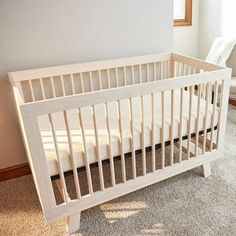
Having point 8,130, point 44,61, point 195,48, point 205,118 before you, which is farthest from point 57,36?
point 195,48

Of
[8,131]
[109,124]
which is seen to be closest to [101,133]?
[109,124]

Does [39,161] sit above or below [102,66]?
below

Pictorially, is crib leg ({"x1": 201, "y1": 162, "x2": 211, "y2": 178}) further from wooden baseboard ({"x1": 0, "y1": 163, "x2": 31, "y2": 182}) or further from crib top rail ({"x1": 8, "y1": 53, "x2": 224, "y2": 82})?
wooden baseboard ({"x1": 0, "y1": 163, "x2": 31, "y2": 182})

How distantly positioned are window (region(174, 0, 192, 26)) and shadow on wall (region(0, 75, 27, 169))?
7.32ft

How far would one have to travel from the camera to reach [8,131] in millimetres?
1664

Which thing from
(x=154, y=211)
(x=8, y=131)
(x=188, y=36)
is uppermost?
(x=188, y=36)

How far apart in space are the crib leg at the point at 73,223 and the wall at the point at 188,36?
2467 mm

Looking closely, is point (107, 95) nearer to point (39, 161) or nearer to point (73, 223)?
point (39, 161)

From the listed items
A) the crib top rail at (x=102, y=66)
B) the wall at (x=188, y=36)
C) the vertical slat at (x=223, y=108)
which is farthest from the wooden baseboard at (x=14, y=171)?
the wall at (x=188, y=36)

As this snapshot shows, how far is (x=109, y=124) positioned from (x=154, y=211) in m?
0.59

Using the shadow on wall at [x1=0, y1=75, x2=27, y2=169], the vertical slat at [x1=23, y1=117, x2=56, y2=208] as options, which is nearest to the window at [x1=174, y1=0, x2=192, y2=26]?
the shadow on wall at [x1=0, y1=75, x2=27, y2=169]

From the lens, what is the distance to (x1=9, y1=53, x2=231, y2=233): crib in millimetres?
1104

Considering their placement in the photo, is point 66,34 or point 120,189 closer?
point 120,189

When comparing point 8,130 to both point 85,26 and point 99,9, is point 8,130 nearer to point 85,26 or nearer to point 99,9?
point 85,26
